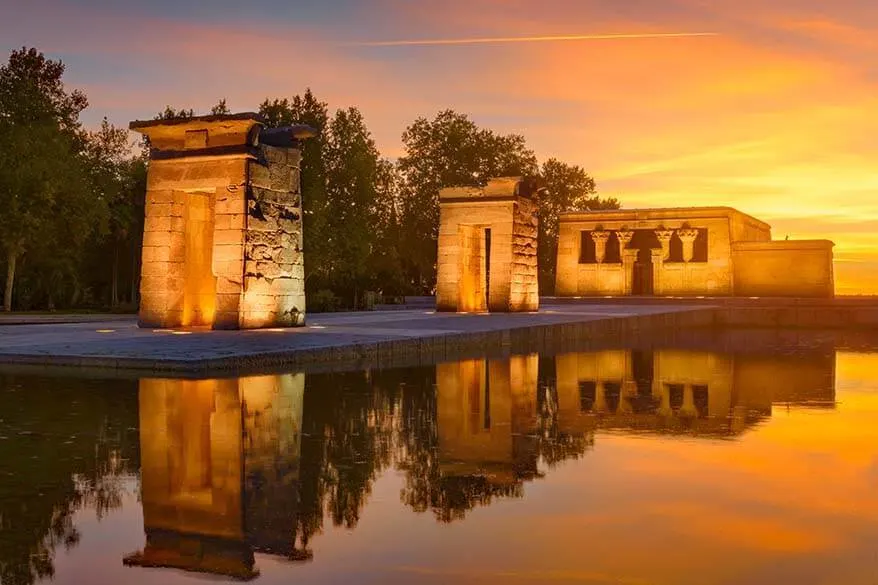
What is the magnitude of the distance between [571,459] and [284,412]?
3.09 m

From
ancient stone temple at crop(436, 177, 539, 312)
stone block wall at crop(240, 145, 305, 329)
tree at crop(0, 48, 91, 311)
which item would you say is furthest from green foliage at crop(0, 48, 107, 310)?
stone block wall at crop(240, 145, 305, 329)

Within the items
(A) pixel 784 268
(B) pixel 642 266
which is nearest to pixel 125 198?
(B) pixel 642 266

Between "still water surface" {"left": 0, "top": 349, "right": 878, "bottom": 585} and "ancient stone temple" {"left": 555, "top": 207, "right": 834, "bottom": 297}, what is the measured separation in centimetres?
4274

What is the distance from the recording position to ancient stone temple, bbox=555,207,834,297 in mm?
51406

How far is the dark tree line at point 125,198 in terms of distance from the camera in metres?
34.8

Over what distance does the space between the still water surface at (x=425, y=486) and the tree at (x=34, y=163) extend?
25.5 m

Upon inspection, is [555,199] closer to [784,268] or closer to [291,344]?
[784,268]

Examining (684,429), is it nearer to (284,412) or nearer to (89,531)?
(284,412)

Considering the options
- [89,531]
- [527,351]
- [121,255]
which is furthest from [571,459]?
[121,255]

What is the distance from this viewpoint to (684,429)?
838 centimetres

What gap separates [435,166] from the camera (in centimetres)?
5669

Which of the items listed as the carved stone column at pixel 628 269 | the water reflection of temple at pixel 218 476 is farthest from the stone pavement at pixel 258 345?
the carved stone column at pixel 628 269

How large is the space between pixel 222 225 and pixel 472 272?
1436 cm

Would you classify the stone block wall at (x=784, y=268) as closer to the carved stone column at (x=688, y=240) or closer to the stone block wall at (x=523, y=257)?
the carved stone column at (x=688, y=240)
